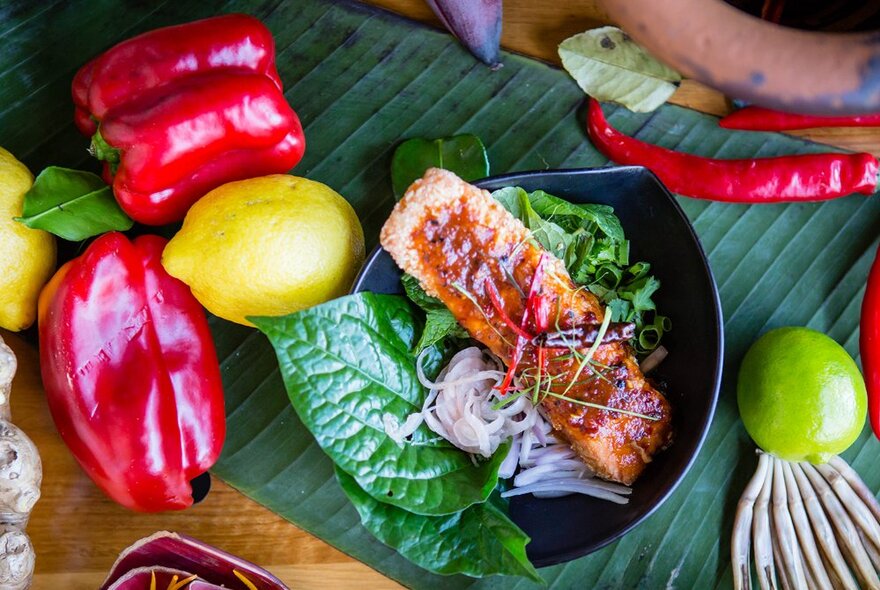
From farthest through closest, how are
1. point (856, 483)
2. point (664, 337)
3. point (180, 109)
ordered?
point (856, 483), point (664, 337), point (180, 109)

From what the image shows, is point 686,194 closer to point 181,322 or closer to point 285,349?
point 285,349

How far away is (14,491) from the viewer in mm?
1649

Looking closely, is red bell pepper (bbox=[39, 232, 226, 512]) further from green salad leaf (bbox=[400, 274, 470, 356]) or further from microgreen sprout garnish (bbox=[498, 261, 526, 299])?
microgreen sprout garnish (bbox=[498, 261, 526, 299])

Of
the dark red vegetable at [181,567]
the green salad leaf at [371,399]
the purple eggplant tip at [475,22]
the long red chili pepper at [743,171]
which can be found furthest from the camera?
the long red chili pepper at [743,171]

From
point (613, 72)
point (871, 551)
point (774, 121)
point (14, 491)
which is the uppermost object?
point (613, 72)

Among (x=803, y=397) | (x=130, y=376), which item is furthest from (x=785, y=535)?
(x=130, y=376)

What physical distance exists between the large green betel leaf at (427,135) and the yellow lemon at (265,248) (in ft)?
0.67

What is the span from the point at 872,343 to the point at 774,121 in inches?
24.5

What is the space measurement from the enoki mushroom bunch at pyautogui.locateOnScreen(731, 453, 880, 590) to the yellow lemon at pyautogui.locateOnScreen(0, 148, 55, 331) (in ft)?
5.92

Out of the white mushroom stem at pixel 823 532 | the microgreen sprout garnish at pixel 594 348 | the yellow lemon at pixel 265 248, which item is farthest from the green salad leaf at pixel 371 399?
the white mushroom stem at pixel 823 532

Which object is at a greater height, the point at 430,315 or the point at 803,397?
the point at 430,315

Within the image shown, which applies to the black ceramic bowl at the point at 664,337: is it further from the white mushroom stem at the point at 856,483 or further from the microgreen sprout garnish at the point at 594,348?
the white mushroom stem at the point at 856,483

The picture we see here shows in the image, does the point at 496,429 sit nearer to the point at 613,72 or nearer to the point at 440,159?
the point at 440,159

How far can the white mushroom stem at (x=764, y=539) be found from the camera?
1907mm
